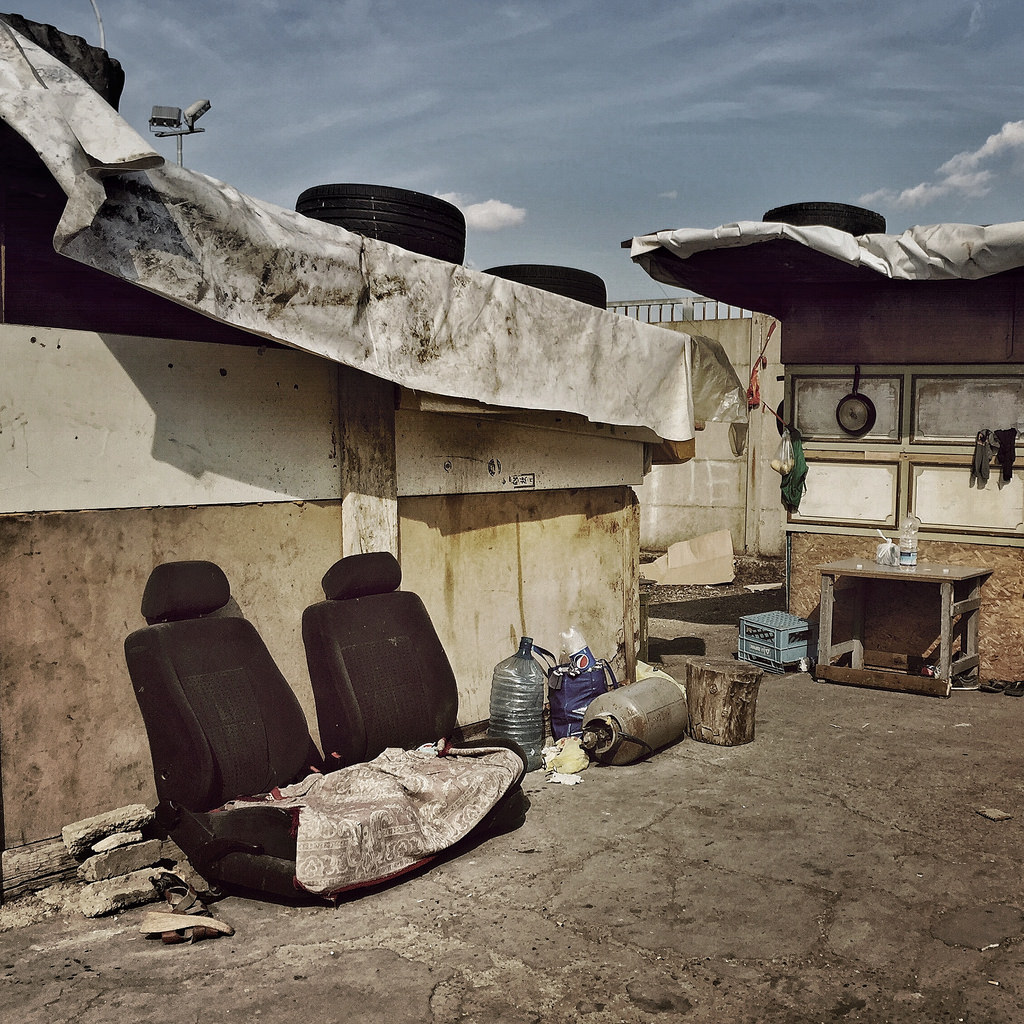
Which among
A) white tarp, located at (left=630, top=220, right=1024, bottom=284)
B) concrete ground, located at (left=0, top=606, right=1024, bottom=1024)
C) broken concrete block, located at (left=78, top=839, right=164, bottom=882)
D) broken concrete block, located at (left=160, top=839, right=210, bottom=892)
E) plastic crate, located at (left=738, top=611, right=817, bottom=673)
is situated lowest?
concrete ground, located at (left=0, top=606, right=1024, bottom=1024)

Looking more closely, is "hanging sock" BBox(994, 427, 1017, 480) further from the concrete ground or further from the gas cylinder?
the gas cylinder

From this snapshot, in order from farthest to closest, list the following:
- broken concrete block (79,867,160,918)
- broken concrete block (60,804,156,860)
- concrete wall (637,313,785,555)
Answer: concrete wall (637,313,785,555) < broken concrete block (60,804,156,860) < broken concrete block (79,867,160,918)

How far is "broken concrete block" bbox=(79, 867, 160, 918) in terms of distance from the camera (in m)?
3.16

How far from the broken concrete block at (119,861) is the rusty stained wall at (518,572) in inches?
69.5

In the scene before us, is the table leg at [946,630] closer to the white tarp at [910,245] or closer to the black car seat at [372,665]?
the white tarp at [910,245]

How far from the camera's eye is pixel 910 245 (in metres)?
6.12

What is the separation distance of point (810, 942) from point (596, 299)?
4335mm

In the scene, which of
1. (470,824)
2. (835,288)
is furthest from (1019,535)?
(470,824)

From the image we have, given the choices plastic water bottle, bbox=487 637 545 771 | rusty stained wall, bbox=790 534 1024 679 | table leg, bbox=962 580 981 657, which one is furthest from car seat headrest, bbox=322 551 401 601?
table leg, bbox=962 580 981 657

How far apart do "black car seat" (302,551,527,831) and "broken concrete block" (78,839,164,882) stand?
789 mm

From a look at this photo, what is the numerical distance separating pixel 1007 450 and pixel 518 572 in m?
3.85

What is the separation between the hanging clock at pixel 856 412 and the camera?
A: 281 inches

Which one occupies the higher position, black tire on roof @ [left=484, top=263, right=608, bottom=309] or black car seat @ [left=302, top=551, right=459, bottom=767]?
black tire on roof @ [left=484, top=263, right=608, bottom=309]

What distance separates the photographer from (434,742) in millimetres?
4199
